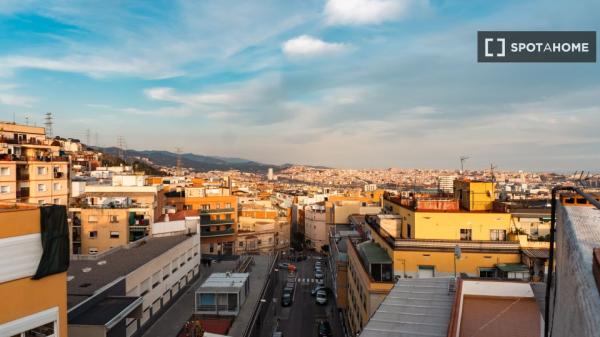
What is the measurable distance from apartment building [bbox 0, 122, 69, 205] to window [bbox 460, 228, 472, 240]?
3129 centimetres

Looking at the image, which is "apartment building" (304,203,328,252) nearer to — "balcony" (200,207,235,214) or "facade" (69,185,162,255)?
"balcony" (200,207,235,214)

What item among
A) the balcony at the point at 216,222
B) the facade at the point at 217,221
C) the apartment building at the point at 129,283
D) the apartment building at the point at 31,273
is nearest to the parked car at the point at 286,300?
the apartment building at the point at 129,283

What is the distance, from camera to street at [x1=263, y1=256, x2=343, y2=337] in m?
30.0

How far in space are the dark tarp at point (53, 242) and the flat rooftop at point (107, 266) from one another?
769 cm

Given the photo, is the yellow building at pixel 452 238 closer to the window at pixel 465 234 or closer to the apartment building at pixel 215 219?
the window at pixel 465 234

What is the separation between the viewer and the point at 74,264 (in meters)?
22.9

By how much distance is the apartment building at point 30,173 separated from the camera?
35688 mm

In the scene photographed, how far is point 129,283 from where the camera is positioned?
65.4 feet

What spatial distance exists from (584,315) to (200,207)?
5027 centimetres

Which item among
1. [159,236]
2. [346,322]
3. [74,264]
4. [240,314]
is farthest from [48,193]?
[346,322]

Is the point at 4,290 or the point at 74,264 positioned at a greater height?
the point at 4,290

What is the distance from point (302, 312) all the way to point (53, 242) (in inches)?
1090

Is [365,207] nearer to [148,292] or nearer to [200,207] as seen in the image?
[200,207]

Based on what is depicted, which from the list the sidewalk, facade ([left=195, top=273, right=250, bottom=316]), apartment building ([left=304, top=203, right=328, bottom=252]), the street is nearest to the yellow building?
facade ([left=195, top=273, right=250, bottom=316])
